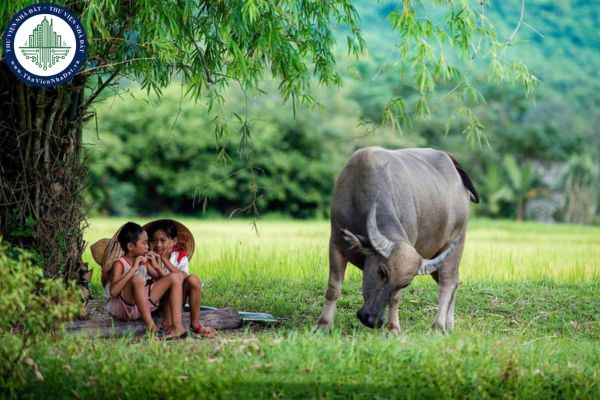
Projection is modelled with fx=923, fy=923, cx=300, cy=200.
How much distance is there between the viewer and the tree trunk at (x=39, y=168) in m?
6.72

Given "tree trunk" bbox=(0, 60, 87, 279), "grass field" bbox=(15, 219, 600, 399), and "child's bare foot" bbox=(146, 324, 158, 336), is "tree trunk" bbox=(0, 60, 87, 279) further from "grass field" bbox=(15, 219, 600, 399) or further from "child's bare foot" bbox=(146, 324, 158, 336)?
"grass field" bbox=(15, 219, 600, 399)

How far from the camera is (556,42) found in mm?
42000

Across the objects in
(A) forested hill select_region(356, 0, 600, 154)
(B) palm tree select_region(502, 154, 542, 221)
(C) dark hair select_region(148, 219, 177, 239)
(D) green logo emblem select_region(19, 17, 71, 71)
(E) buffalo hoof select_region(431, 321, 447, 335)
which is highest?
(A) forested hill select_region(356, 0, 600, 154)

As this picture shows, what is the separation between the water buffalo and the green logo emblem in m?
2.10

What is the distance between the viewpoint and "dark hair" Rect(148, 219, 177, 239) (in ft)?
20.5

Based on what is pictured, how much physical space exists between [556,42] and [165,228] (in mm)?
38615

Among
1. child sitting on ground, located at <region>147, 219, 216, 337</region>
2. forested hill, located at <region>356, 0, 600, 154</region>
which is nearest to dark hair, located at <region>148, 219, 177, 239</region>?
child sitting on ground, located at <region>147, 219, 216, 337</region>

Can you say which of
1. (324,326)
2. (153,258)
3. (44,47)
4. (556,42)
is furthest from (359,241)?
(556,42)

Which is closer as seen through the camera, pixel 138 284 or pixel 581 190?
pixel 138 284

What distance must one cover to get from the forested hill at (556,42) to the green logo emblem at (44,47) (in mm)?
26224

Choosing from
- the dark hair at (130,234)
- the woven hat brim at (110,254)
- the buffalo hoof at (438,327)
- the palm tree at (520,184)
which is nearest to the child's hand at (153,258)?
the dark hair at (130,234)

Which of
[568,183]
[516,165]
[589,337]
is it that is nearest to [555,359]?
[589,337]

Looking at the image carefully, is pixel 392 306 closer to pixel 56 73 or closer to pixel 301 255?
pixel 56 73

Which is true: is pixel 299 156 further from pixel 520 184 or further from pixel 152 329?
pixel 152 329
